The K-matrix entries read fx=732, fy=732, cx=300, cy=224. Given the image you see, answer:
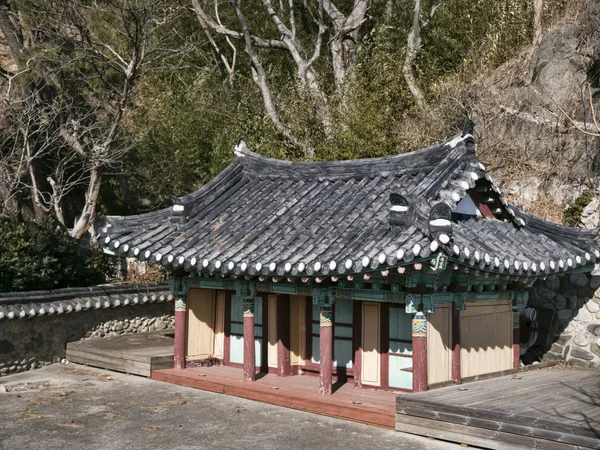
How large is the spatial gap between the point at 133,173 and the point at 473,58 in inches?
524

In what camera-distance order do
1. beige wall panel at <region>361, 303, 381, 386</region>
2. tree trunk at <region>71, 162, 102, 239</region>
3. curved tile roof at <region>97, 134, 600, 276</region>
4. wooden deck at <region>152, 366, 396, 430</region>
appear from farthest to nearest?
tree trunk at <region>71, 162, 102, 239</region> < beige wall panel at <region>361, 303, 381, 386</region> < wooden deck at <region>152, 366, 396, 430</region> < curved tile roof at <region>97, 134, 600, 276</region>

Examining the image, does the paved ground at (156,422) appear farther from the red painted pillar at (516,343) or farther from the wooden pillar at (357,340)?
the red painted pillar at (516,343)

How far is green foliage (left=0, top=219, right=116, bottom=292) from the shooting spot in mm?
18109

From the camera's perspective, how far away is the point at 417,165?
1446 centimetres

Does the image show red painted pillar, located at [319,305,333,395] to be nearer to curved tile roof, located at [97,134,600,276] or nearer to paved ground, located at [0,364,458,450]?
paved ground, located at [0,364,458,450]

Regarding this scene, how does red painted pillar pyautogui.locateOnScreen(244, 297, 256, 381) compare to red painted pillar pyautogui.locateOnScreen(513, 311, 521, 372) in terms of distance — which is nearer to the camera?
red painted pillar pyautogui.locateOnScreen(244, 297, 256, 381)

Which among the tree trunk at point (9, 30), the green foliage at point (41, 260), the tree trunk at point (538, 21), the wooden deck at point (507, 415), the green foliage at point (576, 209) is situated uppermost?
the tree trunk at point (538, 21)

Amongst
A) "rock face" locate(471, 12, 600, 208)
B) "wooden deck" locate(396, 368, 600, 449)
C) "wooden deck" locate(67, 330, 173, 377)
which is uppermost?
"rock face" locate(471, 12, 600, 208)

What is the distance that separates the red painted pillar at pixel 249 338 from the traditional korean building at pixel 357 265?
3 cm

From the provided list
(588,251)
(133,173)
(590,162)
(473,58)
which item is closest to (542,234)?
(588,251)

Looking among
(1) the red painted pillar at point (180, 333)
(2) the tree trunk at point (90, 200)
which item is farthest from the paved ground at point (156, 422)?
(2) the tree trunk at point (90, 200)

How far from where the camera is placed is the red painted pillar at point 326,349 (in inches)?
512

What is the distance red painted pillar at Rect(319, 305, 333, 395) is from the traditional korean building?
0.9 inches

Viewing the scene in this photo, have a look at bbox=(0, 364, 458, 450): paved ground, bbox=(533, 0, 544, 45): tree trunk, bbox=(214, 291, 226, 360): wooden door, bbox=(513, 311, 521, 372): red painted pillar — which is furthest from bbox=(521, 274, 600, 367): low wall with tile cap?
bbox=(533, 0, 544, 45): tree trunk
